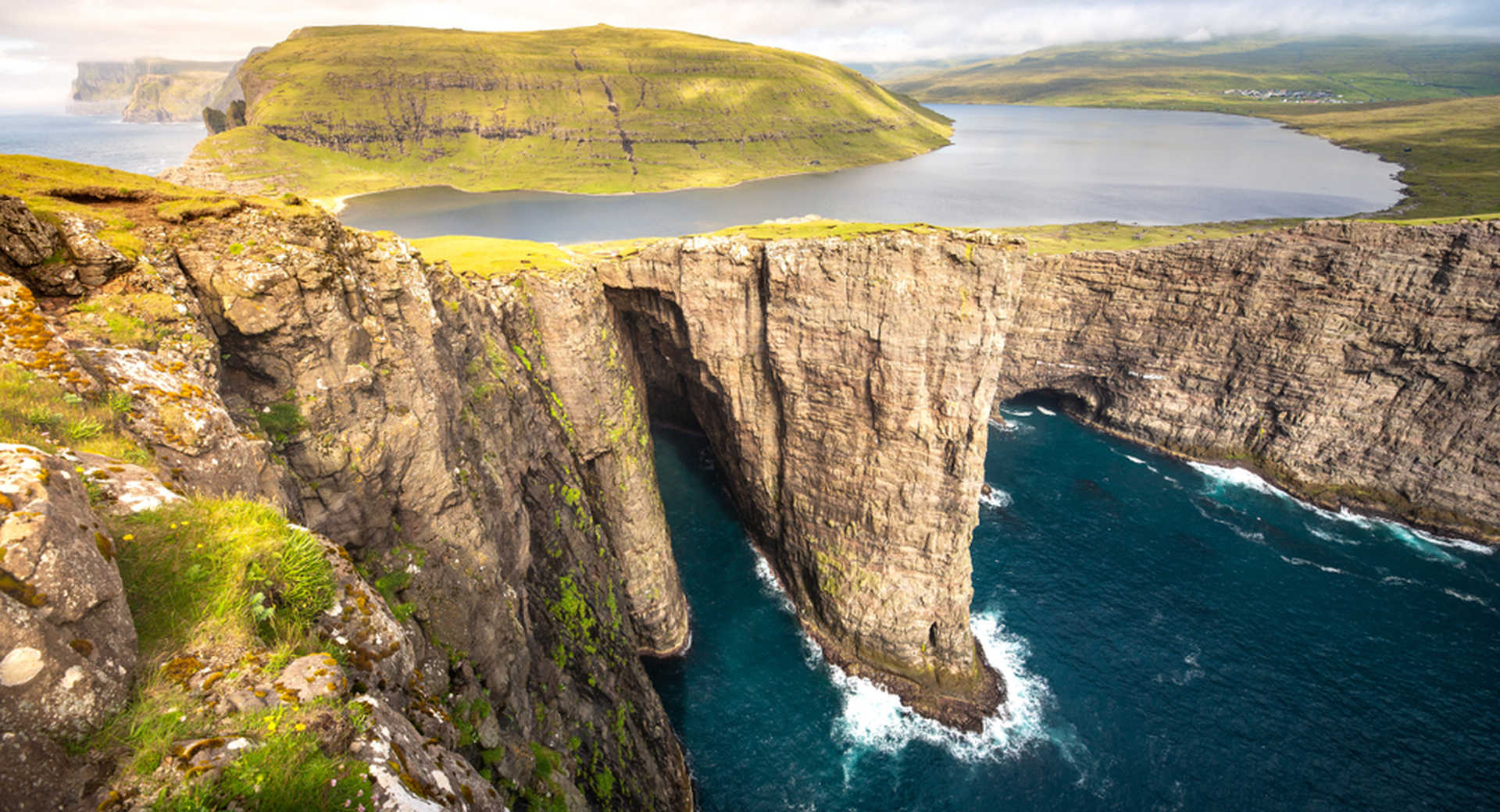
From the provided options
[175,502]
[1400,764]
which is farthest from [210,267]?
[1400,764]

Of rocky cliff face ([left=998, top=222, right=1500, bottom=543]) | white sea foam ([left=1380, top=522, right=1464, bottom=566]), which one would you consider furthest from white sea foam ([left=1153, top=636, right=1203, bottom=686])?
rocky cliff face ([left=998, top=222, right=1500, bottom=543])

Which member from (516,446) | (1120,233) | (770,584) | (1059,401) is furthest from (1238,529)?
(516,446)

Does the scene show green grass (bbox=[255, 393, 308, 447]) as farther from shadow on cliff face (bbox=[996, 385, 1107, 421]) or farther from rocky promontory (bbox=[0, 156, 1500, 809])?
shadow on cliff face (bbox=[996, 385, 1107, 421])

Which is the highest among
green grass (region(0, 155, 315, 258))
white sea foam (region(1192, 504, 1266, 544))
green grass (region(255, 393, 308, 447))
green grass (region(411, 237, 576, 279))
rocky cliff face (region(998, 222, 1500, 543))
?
green grass (region(0, 155, 315, 258))

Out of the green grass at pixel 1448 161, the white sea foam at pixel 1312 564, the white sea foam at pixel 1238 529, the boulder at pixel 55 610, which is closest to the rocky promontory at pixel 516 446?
the boulder at pixel 55 610

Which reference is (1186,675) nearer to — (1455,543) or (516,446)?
(1455,543)

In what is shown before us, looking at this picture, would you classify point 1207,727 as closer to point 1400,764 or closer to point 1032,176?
point 1400,764
